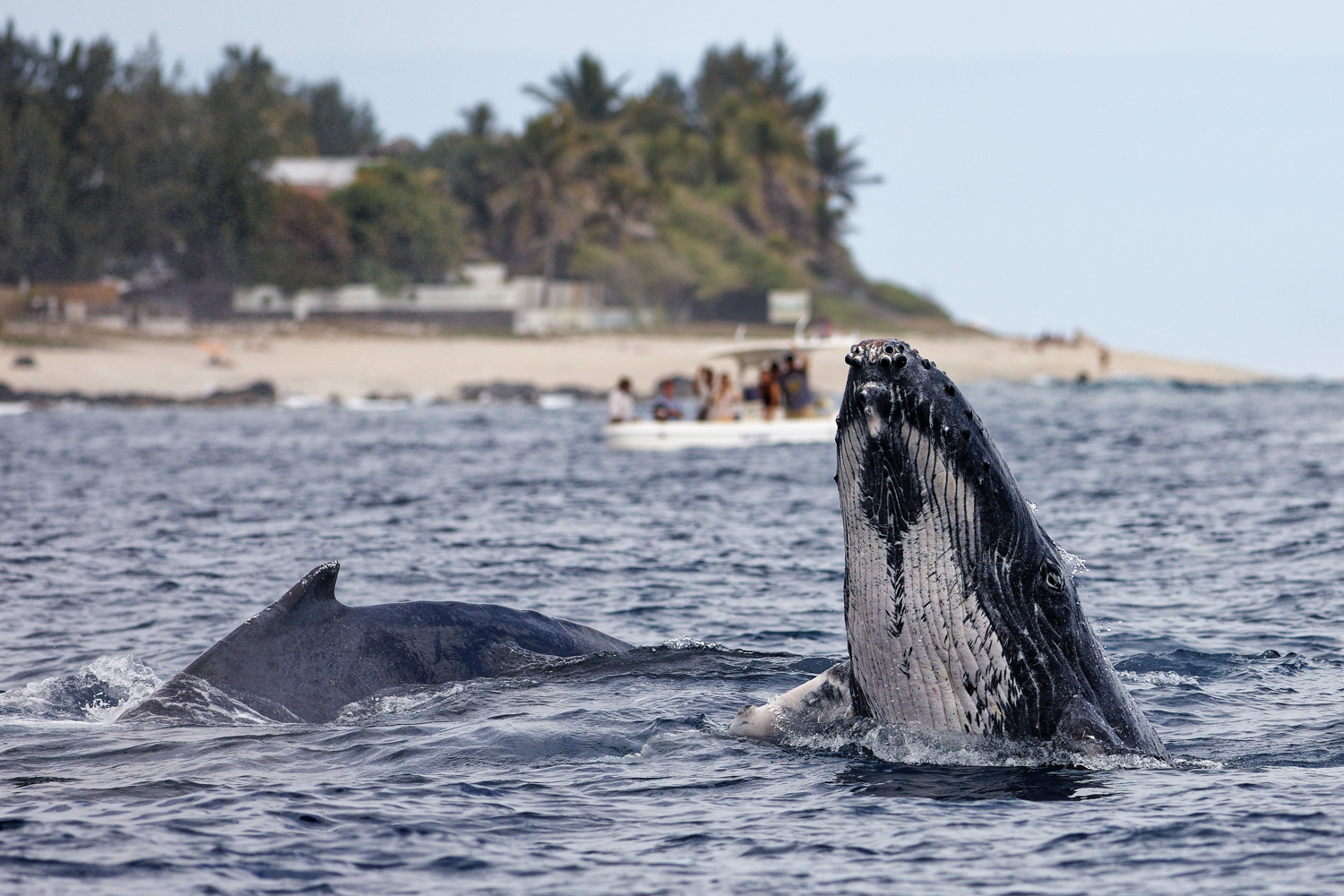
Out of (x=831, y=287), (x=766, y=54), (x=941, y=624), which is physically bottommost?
(x=941, y=624)

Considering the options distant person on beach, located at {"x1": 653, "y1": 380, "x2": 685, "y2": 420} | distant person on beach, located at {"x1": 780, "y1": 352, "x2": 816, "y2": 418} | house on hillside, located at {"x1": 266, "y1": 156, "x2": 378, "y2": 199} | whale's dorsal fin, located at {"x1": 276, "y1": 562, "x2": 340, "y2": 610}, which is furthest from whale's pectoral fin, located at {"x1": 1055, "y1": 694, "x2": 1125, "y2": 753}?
house on hillside, located at {"x1": 266, "y1": 156, "x2": 378, "y2": 199}

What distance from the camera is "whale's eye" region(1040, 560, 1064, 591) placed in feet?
19.8

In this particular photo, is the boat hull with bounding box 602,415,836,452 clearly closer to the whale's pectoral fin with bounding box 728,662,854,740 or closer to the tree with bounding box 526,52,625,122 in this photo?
the whale's pectoral fin with bounding box 728,662,854,740

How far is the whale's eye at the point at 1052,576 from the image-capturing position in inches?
237

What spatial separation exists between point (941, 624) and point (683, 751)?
1.89m

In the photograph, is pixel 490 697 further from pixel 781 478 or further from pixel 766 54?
pixel 766 54

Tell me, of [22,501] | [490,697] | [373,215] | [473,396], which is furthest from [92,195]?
[490,697]

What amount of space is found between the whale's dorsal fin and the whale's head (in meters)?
2.57

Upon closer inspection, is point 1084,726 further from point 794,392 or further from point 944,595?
point 794,392

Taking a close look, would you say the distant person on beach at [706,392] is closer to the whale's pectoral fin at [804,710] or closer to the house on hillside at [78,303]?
the whale's pectoral fin at [804,710]

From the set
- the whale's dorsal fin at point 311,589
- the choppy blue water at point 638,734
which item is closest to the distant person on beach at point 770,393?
the choppy blue water at point 638,734

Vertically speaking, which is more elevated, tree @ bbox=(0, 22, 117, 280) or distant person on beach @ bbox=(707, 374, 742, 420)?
tree @ bbox=(0, 22, 117, 280)

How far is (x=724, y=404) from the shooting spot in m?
32.8

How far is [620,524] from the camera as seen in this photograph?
18484 millimetres
